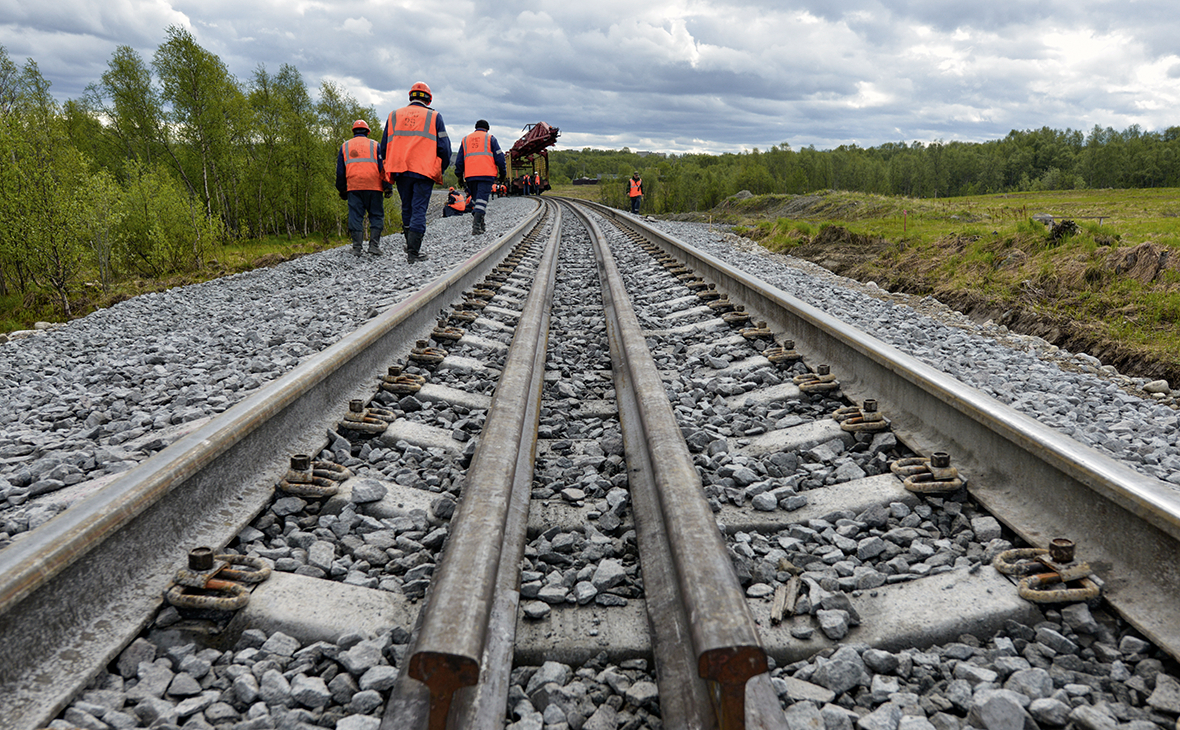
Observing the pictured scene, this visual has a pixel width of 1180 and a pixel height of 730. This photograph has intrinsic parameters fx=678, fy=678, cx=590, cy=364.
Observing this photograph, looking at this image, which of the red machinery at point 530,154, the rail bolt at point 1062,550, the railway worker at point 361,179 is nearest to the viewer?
the rail bolt at point 1062,550

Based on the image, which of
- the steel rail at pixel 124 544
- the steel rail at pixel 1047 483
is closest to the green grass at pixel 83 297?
the steel rail at pixel 124 544

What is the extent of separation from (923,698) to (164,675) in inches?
65.5

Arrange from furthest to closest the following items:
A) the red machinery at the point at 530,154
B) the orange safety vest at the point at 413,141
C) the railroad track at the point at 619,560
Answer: the red machinery at the point at 530,154
the orange safety vest at the point at 413,141
the railroad track at the point at 619,560

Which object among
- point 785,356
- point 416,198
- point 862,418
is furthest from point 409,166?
point 862,418

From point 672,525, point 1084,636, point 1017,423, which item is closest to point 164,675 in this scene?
point 672,525

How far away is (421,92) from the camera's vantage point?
8.72 metres

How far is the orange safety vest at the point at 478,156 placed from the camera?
12219mm

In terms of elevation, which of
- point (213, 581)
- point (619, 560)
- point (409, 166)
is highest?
point (409, 166)

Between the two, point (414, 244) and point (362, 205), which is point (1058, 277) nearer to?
point (414, 244)

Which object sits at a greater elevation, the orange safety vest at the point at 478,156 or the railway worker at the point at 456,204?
the orange safety vest at the point at 478,156

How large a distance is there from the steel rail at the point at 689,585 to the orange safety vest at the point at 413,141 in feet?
22.8

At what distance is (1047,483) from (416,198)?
8.35 meters

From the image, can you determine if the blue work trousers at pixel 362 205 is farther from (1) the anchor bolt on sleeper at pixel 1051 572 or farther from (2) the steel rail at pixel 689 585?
(1) the anchor bolt on sleeper at pixel 1051 572

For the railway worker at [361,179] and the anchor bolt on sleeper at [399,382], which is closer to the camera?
the anchor bolt on sleeper at [399,382]
